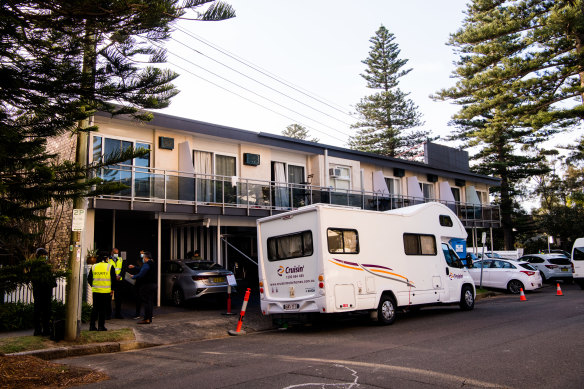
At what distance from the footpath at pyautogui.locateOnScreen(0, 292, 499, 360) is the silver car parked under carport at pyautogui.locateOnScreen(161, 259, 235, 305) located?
49 centimetres

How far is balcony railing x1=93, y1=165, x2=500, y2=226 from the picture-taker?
15.2m

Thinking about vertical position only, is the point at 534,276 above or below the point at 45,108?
below

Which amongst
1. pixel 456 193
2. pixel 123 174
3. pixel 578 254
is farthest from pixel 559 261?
pixel 123 174

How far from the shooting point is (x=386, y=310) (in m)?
12.2

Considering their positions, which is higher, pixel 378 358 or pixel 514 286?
pixel 514 286

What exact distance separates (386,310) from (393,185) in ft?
50.1

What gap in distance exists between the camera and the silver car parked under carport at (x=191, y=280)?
15.0 m

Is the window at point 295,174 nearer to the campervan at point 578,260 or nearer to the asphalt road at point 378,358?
the asphalt road at point 378,358

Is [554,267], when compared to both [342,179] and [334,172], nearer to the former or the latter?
[342,179]

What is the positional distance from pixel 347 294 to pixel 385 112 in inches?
1630

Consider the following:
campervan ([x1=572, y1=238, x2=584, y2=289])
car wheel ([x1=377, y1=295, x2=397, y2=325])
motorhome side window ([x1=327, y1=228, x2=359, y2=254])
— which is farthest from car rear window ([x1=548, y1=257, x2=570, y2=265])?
motorhome side window ([x1=327, y1=228, x2=359, y2=254])

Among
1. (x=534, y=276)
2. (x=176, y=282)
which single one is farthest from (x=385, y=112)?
(x=176, y=282)

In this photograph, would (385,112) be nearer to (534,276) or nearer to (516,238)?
(516,238)

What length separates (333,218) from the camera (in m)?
11.5
